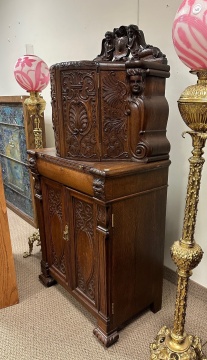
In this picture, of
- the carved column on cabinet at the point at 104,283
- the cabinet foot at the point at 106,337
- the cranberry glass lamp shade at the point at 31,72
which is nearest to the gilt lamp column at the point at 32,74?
the cranberry glass lamp shade at the point at 31,72

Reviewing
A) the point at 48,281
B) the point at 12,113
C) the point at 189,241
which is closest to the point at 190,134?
the point at 189,241

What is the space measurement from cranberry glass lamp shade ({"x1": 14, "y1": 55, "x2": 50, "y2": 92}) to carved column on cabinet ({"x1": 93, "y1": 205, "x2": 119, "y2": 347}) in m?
1.01

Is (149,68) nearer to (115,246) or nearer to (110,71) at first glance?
(110,71)

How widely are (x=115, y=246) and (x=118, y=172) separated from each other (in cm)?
36

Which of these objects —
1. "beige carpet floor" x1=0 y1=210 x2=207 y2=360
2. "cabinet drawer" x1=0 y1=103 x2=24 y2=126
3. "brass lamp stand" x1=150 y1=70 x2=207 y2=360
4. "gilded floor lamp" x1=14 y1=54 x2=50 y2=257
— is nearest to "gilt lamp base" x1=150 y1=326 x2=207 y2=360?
"brass lamp stand" x1=150 y1=70 x2=207 y2=360

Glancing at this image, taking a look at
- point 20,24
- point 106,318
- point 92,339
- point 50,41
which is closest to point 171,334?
point 106,318

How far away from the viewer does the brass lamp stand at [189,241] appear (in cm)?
84

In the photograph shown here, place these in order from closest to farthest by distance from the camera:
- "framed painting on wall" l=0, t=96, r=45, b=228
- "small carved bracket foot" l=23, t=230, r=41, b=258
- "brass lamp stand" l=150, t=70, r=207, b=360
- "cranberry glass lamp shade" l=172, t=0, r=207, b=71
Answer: "cranberry glass lamp shade" l=172, t=0, r=207, b=71 < "brass lamp stand" l=150, t=70, r=207, b=360 < "small carved bracket foot" l=23, t=230, r=41, b=258 < "framed painting on wall" l=0, t=96, r=45, b=228

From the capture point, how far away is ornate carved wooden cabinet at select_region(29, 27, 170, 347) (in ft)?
3.81

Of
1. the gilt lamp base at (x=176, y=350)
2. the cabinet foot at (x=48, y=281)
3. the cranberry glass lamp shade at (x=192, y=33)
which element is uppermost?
the cranberry glass lamp shade at (x=192, y=33)

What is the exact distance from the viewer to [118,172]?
1.09 metres

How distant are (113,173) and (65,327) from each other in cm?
99

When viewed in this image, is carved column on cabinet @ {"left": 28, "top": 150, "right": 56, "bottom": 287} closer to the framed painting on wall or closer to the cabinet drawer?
the framed painting on wall

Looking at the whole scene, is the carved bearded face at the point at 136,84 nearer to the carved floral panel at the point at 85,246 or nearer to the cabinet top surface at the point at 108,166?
the cabinet top surface at the point at 108,166
